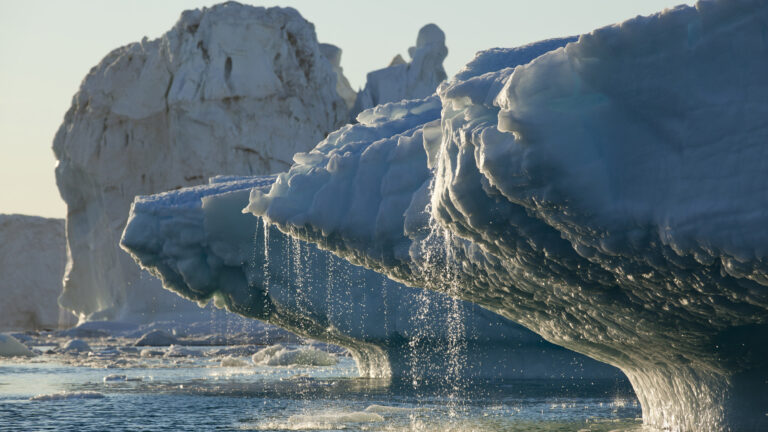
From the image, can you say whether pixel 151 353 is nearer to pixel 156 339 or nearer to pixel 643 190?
pixel 156 339

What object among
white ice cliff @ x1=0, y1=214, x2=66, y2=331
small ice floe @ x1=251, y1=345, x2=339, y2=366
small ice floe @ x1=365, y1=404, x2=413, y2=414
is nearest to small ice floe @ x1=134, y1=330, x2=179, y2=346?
small ice floe @ x1=251, y1=345, x2=339, y2=366

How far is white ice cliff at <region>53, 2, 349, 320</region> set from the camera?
132 feet

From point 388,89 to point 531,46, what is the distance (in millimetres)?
36361

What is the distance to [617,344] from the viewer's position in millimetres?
9203

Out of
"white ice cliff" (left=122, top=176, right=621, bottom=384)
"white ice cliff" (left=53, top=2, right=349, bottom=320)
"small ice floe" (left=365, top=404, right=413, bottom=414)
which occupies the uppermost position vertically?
"white ice cliff" (left=53, top=2, right=349, bottom=320)

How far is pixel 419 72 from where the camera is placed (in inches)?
1789

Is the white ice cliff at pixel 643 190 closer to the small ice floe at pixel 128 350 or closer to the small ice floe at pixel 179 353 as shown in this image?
the small ice floe at pixel 179 353

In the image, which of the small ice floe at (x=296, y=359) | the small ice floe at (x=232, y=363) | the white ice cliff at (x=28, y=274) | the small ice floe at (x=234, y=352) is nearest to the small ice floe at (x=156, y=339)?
the small ice floe at (x=234, y=352)

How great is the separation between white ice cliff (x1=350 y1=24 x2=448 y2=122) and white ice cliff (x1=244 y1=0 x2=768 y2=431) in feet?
121

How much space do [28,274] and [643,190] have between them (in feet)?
202

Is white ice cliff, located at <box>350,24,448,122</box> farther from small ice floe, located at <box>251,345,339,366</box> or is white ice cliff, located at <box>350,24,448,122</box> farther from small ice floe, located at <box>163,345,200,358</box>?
small ice floe, located at <box>251,345,339,366</box>

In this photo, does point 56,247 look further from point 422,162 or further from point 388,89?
point 422,162

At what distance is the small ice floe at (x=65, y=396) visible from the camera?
14.0 m

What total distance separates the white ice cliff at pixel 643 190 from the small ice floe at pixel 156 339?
88.1 ft
